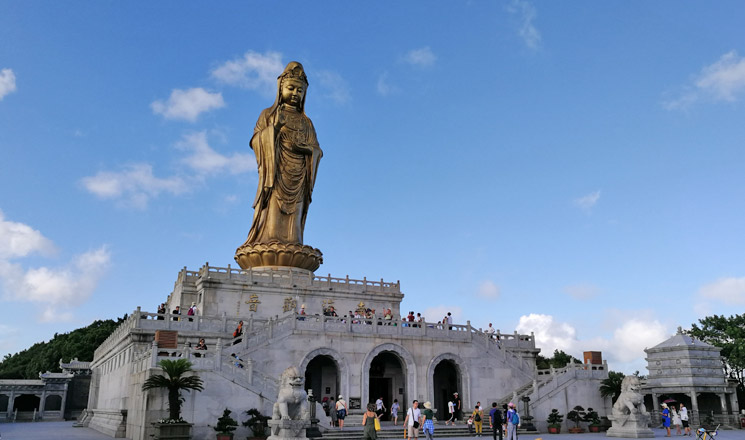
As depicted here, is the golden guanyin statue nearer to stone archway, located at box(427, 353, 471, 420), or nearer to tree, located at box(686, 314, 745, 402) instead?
stone archway, located at box(427, 353, 471, 420)

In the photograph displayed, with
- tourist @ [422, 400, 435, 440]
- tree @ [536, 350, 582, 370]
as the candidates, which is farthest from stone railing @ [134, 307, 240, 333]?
tree @ [536, 350, 582, 370]

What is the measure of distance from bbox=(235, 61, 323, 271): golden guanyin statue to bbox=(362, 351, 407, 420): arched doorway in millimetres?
10447

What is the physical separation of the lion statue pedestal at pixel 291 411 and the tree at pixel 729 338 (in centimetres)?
3092

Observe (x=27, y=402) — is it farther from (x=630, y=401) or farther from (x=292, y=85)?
(x=630, y=401)

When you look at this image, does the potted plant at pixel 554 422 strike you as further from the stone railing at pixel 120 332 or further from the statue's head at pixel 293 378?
the stone railing at pixel 120 332

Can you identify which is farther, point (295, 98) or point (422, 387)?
point (295, 98)

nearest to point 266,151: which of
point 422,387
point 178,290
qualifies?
point 178,290

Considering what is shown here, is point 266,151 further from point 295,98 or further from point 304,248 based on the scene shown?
point 304,248

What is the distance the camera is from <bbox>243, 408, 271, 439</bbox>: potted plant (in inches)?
866

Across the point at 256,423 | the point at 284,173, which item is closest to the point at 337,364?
the point at 256,423

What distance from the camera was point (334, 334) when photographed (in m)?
28.3

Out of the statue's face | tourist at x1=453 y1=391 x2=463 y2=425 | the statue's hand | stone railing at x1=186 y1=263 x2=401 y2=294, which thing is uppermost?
the statue's face

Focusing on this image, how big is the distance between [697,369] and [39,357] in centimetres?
6173

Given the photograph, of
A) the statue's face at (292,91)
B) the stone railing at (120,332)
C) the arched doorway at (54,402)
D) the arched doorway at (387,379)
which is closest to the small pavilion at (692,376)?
the arched doorway at (387,379)
